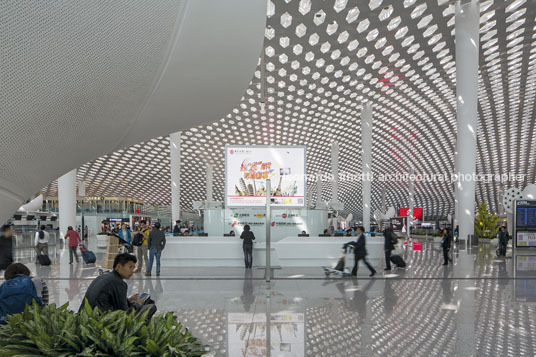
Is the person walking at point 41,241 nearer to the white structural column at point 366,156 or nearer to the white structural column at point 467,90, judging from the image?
the white structural column at point 467,90

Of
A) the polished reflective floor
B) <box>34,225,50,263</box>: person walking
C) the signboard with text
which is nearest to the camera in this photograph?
the polished reflective floor

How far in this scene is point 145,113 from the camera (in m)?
2.79

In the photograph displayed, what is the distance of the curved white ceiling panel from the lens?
199cm

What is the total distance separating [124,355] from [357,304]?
605cm

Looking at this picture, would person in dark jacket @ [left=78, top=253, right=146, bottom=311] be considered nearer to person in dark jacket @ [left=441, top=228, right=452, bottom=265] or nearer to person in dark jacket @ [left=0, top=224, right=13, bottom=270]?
person in dark jacket @ [left=0, top=224, right=13, bottom=270]

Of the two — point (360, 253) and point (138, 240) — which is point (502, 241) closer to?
point (360, 253)

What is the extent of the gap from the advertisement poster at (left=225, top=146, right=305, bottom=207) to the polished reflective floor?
26.4 feet

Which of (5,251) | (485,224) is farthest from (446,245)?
(485,224)

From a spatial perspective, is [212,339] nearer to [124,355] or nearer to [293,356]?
[293,356]

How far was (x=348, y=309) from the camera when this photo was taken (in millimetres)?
7805

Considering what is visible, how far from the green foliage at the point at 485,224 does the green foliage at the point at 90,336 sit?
34.3 m

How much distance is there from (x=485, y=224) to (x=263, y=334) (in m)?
32.5

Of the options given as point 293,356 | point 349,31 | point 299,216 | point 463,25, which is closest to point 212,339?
point 293,356

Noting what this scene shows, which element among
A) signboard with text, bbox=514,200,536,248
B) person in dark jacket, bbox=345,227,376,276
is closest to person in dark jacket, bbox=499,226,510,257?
signboard with text, bbox=514,200,536,248
